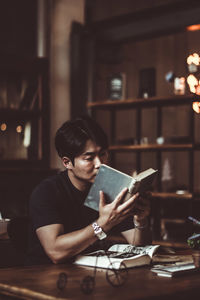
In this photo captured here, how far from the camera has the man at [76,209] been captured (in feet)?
6.72

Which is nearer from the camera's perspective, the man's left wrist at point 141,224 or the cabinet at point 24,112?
the man's left wrist at point 141,224

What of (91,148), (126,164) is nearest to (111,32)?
(126,164)

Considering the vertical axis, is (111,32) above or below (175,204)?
above

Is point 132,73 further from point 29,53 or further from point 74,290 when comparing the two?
point 74,290

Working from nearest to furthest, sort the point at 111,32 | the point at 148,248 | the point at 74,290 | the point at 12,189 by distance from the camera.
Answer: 1. the point at 74,290
2. the point at 148,248
3. the point at 12,189
4. the point at 111,32

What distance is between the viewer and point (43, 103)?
15.2 ft

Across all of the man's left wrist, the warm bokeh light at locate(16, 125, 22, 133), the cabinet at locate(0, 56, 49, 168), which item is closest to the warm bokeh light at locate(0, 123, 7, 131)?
the cabinet at locate(0, 56, 49, 168)

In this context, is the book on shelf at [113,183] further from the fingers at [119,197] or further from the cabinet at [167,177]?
the cabinet at [167,177]

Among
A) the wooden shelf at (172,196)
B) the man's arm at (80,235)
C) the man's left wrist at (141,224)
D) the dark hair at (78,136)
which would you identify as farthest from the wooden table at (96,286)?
the wooden shelf at (172,196)

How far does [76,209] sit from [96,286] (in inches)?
28.8

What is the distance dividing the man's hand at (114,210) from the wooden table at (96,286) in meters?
0.23

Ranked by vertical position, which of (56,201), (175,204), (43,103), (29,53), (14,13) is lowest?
(175,204)

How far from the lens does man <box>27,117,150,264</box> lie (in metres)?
2.05

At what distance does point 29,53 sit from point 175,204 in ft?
6.45
